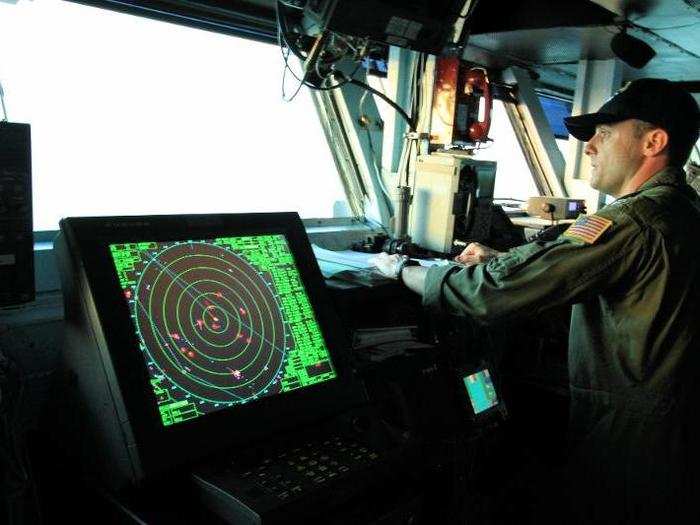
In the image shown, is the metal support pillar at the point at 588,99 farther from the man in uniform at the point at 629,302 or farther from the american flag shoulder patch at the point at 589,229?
the american flag shoulder patch at the point at 589,229

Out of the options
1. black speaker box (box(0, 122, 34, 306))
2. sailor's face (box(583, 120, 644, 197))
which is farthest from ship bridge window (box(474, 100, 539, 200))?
black speaker box (box(0, 122, 34, 306))

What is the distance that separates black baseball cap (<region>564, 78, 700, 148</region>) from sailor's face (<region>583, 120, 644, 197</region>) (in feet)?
0.11

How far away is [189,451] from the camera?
2.85ft

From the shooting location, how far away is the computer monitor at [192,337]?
0.86 metres

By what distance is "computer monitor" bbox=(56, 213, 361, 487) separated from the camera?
861mm

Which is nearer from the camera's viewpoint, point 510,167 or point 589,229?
point 589,229

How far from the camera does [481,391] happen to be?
4.74 feet

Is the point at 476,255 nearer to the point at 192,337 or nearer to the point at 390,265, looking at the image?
the point at 390,265

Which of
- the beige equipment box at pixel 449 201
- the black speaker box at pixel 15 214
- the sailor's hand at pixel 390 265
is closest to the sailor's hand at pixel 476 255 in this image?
the beige equipment box at pixel 449 201

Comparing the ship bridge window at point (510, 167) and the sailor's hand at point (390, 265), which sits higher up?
the ship bridge window at point (510, 167)

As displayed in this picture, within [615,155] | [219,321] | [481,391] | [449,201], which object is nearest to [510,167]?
[449,201]

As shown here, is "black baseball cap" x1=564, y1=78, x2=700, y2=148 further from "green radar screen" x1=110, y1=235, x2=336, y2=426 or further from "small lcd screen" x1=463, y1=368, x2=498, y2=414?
"green radar screen" x1=110, y1=235, x2=336, y2=426

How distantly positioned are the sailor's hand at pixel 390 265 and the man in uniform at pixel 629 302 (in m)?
0.04

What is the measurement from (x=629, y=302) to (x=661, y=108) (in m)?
0.55
